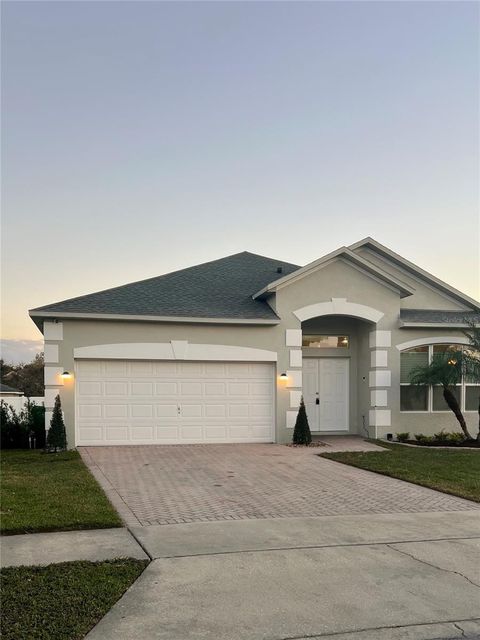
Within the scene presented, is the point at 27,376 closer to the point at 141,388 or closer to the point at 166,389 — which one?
the point at 141,388

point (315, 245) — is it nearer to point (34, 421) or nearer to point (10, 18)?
point (34, 421)

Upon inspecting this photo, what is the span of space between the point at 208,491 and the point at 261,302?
28.8ft

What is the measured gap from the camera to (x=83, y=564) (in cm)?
568

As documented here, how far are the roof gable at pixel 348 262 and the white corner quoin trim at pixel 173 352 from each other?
1928 mm

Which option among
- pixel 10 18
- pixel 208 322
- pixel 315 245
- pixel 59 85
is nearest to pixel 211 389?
pixel 208 322

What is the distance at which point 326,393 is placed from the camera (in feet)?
61.1

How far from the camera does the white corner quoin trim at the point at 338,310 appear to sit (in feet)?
56.0

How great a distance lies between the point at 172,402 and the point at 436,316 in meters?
9.09

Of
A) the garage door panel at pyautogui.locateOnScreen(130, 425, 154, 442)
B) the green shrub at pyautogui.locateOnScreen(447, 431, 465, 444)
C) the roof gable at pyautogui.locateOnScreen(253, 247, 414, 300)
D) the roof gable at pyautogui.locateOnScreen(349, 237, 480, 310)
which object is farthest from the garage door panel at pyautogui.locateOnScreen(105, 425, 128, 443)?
the green shrub at pyautogui.locateOnScreen(447, 431, 465, 444)

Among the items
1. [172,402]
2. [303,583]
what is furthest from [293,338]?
[303,583]

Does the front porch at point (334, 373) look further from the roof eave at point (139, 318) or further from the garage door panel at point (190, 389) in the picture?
the garage door panel at point (190, 389)

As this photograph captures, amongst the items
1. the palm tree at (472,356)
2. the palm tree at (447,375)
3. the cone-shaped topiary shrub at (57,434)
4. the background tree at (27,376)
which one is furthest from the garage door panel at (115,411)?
the background tree at (27,376)

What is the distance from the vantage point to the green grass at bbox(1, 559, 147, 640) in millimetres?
4258

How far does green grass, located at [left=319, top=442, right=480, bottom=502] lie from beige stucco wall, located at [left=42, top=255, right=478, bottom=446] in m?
2.35
